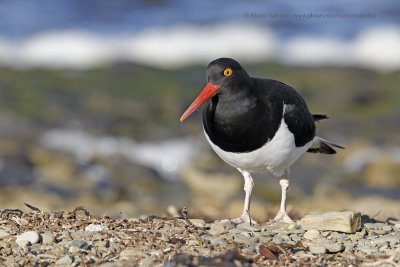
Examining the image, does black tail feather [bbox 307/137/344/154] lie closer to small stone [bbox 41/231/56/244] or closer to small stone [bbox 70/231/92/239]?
small stone [bbox 70/231/92/239]

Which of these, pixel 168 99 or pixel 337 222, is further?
pixel 168 99

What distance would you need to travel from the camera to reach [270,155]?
16.2ft

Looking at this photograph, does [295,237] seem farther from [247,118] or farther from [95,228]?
[95,228]

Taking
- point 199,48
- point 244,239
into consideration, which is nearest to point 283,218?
point 244,239

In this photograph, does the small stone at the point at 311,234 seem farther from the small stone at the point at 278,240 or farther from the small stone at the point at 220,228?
the small stone at the point at 220,228

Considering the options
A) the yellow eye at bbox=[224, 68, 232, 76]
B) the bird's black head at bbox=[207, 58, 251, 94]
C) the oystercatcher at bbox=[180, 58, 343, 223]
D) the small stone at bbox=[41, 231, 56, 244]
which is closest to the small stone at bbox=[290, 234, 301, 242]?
the oystercatcher at bbox=[180, 58, 343, 223]

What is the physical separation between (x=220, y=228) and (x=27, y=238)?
4.96 feet

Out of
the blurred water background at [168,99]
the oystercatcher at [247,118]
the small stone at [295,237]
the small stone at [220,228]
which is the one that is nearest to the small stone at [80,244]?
the small stone at [220,228]

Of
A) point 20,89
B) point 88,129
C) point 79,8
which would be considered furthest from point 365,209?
point 79,8

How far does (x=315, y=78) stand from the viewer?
717 inches

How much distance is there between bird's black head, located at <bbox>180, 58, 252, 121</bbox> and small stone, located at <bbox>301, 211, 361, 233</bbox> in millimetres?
1222

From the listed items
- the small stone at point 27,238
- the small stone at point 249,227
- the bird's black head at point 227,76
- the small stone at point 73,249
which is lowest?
the small stone at point 73,249

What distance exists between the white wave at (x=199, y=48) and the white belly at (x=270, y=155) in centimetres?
1580

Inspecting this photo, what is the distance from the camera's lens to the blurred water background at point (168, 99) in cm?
1052
